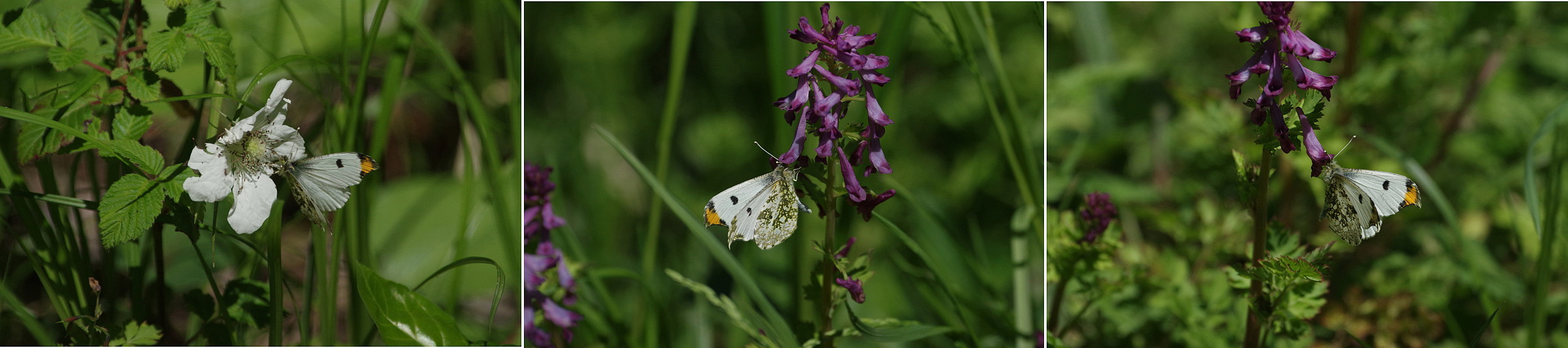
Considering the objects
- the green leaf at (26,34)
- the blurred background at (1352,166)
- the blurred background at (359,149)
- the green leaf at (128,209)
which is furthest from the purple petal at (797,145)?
the green leaf at (26,34)

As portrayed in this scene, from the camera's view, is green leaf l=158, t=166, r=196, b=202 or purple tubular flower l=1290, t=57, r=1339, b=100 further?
green leaf l=158, t=166, r=196, b=202

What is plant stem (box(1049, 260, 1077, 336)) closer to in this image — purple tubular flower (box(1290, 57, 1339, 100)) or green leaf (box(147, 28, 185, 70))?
purple tubular flower (box(1290, 57, 1339, 100))

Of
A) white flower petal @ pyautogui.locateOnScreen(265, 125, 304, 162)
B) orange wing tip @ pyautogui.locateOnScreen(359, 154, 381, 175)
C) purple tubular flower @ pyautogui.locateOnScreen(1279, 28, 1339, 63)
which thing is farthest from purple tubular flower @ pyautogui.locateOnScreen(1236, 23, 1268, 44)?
white flower petal @ pyautogui.locateOnScreen(265, 125, 304, 162)

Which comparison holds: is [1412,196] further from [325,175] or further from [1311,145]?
[325,175]

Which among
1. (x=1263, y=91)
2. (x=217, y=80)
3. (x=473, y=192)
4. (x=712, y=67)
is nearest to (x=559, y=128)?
(x=712, y=67)

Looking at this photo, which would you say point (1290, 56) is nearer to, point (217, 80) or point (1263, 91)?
point (1263, 91)

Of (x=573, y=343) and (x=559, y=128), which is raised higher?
(x=559, y=128)
